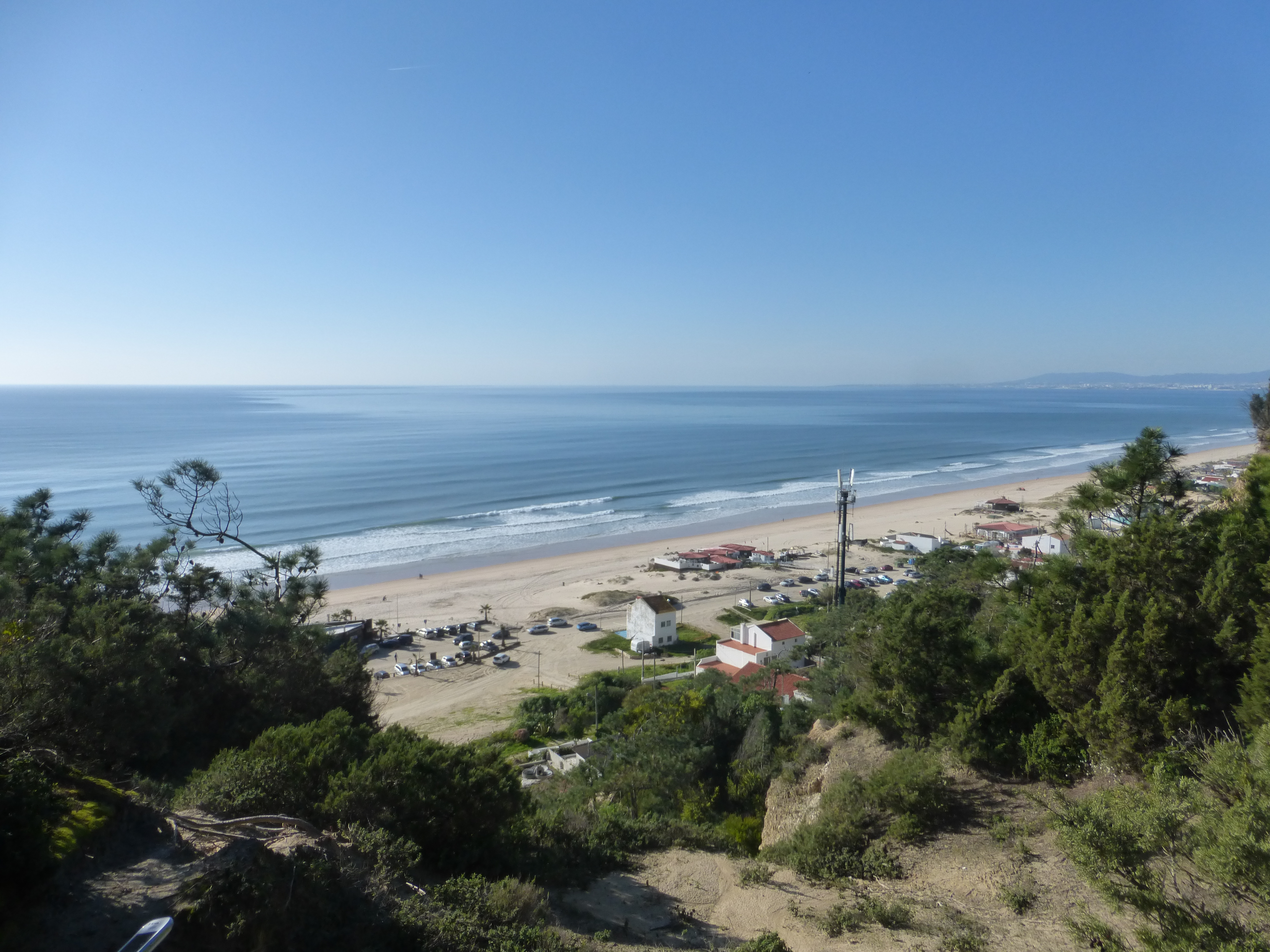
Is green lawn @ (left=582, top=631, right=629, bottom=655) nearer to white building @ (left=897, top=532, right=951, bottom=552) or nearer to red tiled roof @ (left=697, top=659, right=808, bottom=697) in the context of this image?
red tiled roof @ (left=697, top=659, right=808, bottom=697)

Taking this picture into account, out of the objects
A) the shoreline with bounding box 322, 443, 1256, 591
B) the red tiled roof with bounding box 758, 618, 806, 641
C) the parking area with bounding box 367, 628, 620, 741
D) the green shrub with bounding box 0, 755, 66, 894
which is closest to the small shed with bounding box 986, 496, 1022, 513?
the shoreline with bounding box 322, 443, 1256, 591

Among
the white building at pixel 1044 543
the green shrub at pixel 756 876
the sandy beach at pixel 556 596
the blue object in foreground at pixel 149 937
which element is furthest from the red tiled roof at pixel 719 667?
the blue object in foreground at pixel 149 937

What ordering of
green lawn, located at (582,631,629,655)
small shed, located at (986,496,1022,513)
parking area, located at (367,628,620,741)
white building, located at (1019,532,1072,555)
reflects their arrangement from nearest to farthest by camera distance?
parking area, located at (367,628,620,741), green lawn, located at (582,631,629,655), white building, located at (1019,532,1072,555), small shed, located at (986,496,1022,513)

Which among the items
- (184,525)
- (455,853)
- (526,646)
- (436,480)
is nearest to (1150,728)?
(455,853)

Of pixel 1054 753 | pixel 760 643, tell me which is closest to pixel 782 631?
pixel 760 643

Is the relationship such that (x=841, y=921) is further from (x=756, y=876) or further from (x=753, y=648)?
(x=753, y=648)
